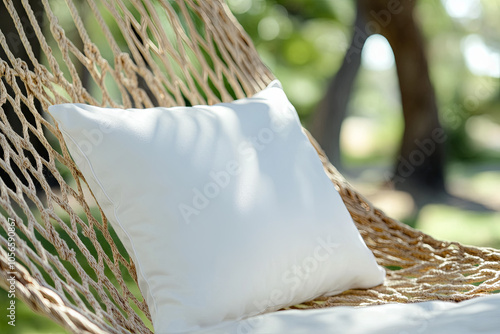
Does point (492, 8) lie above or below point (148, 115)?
above

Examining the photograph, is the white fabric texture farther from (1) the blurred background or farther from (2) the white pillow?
(1) the blurred background

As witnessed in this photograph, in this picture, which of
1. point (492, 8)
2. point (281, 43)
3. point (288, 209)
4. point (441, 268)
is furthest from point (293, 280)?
point (492, 8)

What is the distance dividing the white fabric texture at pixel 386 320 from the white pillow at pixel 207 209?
44 millimetres

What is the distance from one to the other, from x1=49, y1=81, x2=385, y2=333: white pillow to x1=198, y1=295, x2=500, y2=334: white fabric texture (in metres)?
0.04

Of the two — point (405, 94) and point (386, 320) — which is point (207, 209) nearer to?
point (386, 320)

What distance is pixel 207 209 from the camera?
952mm

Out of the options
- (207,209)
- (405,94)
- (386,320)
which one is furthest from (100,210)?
(405,94)

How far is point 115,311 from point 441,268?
77 cm

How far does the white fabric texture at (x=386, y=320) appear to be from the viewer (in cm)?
90

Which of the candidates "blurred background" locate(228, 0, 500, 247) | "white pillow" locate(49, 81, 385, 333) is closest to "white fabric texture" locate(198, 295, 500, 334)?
"white pillow" locate(49, 81, 385, 333)

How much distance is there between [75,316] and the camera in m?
0.81

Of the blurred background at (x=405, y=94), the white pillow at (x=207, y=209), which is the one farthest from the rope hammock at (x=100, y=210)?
the blurred background at (x=405, y=94)

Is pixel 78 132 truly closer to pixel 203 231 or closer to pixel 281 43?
pixel 203 231

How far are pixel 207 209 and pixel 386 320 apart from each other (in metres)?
0.34
